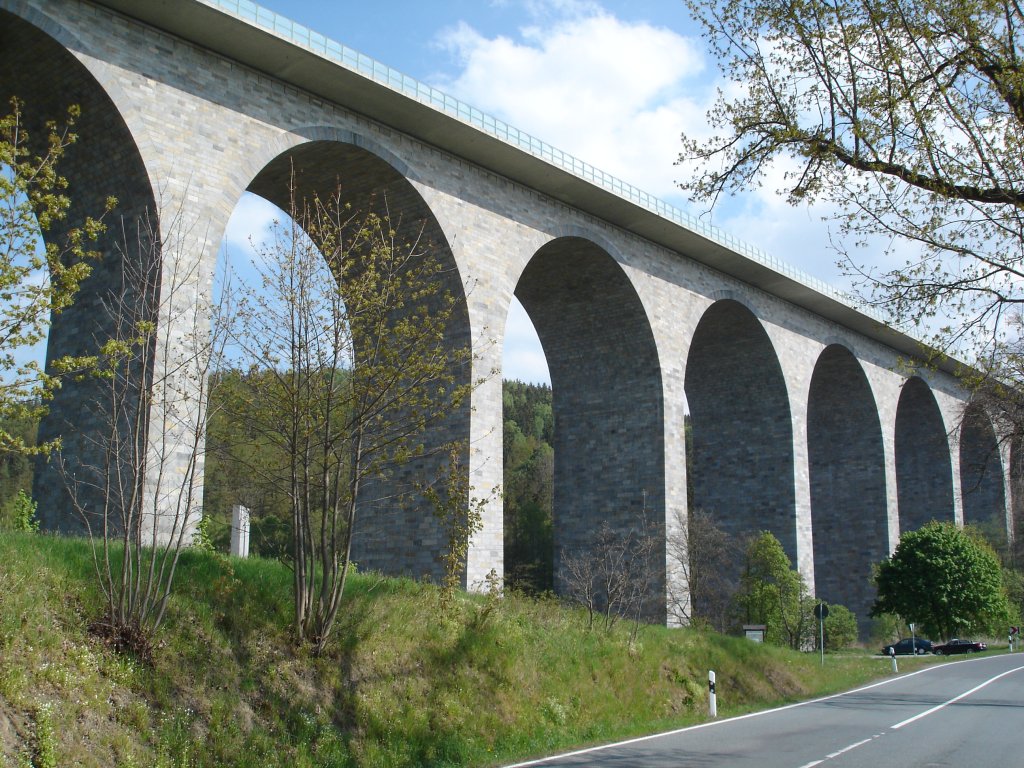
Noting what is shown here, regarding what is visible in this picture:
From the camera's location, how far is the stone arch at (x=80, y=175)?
14602 mm

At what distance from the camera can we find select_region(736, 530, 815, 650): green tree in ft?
91.6

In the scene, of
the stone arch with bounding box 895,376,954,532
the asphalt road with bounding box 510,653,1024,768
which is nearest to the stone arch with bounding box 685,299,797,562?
the asphalt road with bounding box 510,653,1024,768

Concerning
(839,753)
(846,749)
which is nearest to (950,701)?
(846,749)

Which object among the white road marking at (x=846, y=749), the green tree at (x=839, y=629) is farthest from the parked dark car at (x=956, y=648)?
the white road marking at (x=846, y=749)

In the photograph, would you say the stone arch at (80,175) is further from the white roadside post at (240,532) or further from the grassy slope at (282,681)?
the grassy slope at (282,681)

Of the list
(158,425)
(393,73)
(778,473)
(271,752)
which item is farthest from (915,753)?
(778,473)

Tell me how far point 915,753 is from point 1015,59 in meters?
6.97

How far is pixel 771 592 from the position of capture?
27.8 metres

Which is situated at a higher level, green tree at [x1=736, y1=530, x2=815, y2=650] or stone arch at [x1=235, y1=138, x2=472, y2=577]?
stone arch at [x1=235, y1=138, x2=472, y2=577]

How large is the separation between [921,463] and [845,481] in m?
9.43

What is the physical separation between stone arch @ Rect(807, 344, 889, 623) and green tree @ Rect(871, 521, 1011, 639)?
1.48 meters

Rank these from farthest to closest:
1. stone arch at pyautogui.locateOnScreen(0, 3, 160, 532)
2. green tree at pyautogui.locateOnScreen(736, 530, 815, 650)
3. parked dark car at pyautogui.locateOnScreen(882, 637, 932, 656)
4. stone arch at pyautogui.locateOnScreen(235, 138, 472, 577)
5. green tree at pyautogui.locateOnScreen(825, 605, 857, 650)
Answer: parked dark car at pyautogui.locateOnScreen(882, 637, 932, 656) < green tree at pyautogui.locateOnScreen(825, 605, 857, 650) < green tree at pyautogui.locateOnScreen(736, 530, 815, 650) < stone arch at pyautogui.locateOnScreen(235, 138, 472, 577) < stone arch at pyautogui.locateOnScreen(0, 3, 160, 532)

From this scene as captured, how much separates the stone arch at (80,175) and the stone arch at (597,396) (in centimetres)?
1145

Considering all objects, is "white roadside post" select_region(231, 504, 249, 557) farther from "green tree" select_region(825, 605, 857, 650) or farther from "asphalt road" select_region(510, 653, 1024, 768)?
"green tree" select_region(825, 605, 857, 650)
